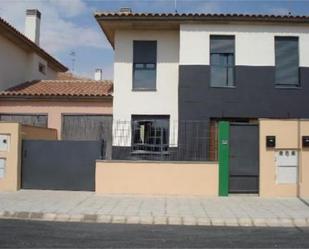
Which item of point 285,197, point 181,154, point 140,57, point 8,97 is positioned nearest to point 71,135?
point 8,97

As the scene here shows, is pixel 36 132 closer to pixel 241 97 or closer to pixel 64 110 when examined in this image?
pixel 64 110

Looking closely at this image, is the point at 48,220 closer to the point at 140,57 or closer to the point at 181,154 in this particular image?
the point at 181,154

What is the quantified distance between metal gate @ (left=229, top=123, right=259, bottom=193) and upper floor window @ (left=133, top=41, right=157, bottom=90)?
16.4ft

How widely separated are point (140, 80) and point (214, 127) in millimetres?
3445

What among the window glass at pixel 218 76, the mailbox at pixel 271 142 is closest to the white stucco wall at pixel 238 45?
the window glass at pixel 218 76

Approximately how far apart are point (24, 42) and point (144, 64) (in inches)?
288

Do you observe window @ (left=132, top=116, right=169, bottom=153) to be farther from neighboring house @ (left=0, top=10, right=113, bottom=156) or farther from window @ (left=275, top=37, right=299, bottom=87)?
window @ (left=275, top=37, right=299, bottom=87)

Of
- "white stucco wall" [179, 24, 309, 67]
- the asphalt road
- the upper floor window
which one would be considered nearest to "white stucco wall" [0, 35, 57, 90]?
the upper floor window

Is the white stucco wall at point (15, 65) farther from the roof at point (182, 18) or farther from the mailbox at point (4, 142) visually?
the mailbox at point (4, 142)

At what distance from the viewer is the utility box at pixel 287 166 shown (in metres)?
14.7

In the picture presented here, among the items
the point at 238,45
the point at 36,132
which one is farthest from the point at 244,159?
the point at 36,132

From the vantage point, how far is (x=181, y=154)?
667 inches

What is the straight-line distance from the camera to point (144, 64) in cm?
1911

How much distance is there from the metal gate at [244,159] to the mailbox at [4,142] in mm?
6967
